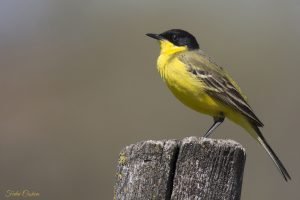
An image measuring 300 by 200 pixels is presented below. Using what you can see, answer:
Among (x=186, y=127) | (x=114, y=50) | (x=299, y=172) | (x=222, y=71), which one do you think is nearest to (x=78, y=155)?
(x=186, y=127)

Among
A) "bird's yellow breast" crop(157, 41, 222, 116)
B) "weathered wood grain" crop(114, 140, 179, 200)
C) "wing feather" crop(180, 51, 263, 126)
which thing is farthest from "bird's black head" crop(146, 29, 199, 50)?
"weathered wood grain" crop(114, 140, 179, 200)

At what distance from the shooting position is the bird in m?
8.97

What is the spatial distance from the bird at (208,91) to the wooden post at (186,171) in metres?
3.15

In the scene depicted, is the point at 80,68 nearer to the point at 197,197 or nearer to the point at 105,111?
the point at 105,111

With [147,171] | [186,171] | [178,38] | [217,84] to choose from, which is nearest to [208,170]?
[186,171]

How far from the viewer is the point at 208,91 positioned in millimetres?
9047

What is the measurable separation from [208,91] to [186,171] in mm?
3542

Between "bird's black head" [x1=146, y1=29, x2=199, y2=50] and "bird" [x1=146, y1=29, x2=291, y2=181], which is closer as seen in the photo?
"bird" [x1=146, y1=29, x2=291, y2=181]

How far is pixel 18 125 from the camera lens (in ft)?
51.9

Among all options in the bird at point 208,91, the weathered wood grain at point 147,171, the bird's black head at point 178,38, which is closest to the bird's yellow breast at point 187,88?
the bird at point 208,91

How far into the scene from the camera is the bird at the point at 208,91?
8969 mm

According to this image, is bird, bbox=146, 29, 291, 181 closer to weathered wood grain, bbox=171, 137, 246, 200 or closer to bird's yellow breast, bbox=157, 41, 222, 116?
bird's yellow breast, bbox=157, 41, 222, 116

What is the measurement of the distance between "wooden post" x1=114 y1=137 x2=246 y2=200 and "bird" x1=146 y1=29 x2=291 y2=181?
3152mm

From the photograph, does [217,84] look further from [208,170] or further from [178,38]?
[208,170]
